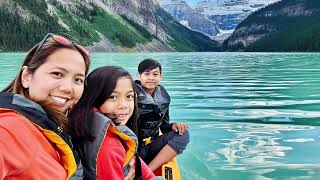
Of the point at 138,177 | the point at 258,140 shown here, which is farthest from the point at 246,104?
the point at 138,177

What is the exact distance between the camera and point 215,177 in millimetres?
6156

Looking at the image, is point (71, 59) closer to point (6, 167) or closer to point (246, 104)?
point (6, 167)

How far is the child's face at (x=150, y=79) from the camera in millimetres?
5621

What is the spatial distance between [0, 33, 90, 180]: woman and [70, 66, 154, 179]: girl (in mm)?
419

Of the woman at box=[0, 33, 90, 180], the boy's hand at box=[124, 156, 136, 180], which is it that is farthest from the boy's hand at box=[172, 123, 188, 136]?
the woman at box=[0, 33, 90, 180]

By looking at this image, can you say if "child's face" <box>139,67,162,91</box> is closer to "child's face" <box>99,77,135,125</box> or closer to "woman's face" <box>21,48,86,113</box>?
"child's face" <box>99,77,135,125</box>

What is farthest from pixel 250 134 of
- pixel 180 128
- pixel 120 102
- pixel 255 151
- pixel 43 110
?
pixel 43 110

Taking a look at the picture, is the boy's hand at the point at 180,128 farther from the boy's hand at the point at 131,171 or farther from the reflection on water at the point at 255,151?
the boy's hand at the point at 131,171

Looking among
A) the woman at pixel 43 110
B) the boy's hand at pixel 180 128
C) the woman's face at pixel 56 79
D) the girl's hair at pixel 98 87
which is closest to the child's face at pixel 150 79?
the boy's hand at pixel 180 128

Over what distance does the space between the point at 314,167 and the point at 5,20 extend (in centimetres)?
13352

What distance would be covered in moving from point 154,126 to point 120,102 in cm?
205

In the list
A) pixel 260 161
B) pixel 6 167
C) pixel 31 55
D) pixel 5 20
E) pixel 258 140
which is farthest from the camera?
pixel 5 20

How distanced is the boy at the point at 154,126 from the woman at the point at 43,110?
2778 millimetres

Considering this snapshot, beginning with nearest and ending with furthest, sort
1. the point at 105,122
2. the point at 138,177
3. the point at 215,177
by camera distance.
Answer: the point at 105,122, the point at 138,177, the point at 215,177
